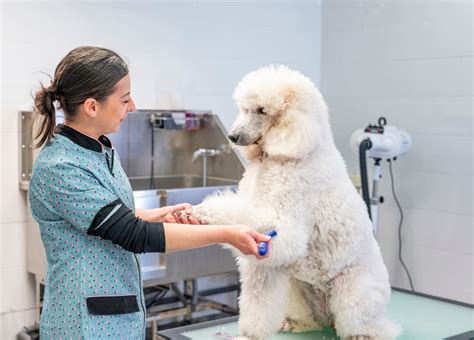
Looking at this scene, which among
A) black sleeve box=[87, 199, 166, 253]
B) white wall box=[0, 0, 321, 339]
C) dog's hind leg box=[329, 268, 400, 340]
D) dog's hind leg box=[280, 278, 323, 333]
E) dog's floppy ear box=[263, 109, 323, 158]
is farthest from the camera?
white wall box=[0, 0, 321, 339]

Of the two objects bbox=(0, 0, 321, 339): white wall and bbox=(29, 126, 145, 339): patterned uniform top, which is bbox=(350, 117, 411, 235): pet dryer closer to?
bbox=(0, 0, 321, 339): white wall

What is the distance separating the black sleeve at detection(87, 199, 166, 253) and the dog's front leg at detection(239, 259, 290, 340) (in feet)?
1.64

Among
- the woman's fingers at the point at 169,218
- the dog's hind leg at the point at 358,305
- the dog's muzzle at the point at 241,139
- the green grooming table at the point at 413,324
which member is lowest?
the green grooming table at the point at 413,324

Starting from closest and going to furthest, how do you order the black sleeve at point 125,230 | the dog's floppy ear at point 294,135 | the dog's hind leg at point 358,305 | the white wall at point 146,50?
1. the black sleeve at point 125,230
2. the dog's floppy ear at point 294,135
3. the dog's hind leg at point 358,305
4. the white wall at point 146,50

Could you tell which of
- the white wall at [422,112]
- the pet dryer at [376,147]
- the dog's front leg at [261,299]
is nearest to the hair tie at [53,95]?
the dog's front leg at [261,299]

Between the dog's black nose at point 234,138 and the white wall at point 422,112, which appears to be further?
the white wall at point 422,112

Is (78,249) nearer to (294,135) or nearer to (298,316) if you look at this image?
(294,135)

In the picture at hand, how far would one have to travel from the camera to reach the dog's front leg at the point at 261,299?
1.94 metres

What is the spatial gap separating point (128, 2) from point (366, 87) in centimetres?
146

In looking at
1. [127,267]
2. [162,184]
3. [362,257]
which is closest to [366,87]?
[162,184]

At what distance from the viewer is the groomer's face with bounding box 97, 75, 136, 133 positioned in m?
1.57

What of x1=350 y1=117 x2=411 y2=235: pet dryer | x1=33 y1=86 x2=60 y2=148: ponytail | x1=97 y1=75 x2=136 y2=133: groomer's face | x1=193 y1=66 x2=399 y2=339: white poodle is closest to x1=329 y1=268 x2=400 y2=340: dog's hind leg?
x1=193 y1=66 x2=399 y2=339: white poodle

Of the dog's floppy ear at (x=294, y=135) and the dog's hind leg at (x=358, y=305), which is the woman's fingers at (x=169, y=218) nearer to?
the dog's floppy ear at (x=294, y=135)

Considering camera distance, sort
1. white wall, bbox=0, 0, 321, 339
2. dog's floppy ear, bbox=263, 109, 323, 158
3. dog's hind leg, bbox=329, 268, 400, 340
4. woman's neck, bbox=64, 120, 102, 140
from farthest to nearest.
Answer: white wall, bbox=0, 0, 321, 339 < dog's hind leg, bbox=329, 268, 400, 340 < dog's floppy ear, bbox=263, 109, 323, 158 < woman's neck, bbox=64, 120, 102, 140
